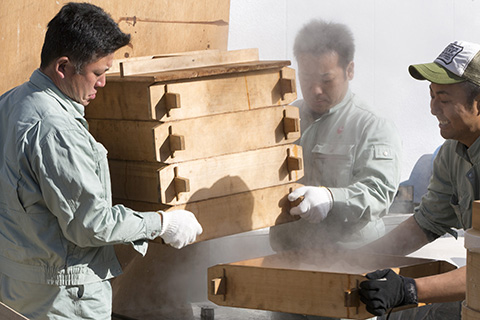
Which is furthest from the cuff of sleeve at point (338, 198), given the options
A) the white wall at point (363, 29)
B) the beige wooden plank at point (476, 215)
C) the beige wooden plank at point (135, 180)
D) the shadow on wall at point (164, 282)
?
the beige wooden plank at point (476, 215)

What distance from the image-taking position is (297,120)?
2949mm

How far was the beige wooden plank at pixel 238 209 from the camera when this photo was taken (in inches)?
107

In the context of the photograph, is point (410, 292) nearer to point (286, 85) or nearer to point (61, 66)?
point (286, 85)

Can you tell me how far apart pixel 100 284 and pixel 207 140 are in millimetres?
687

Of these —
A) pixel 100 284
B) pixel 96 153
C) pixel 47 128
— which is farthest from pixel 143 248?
pixel 47 128

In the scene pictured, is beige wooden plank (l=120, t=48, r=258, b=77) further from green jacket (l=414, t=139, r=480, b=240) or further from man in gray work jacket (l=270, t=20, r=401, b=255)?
green jacket (l=414, t=139, r=480, b=240)

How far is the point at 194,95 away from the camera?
268 cm

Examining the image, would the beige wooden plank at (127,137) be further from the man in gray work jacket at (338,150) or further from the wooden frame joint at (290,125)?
the man in gray work jacket at (338,150)

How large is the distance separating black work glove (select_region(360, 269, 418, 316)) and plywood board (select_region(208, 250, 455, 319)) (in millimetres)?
47

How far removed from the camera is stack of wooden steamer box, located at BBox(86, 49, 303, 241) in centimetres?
261

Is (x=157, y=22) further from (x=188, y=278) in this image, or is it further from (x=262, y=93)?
(x=188, y=278)

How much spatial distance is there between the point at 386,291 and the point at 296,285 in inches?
13.9

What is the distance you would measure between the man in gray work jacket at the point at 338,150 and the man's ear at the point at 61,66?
122 centimetres

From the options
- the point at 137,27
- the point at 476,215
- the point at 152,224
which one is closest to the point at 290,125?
the point at 152,224
